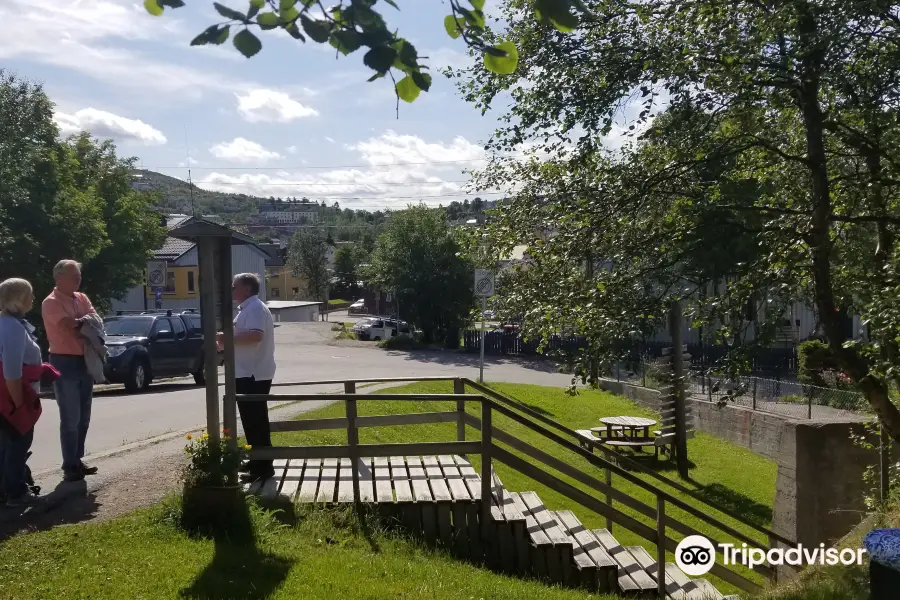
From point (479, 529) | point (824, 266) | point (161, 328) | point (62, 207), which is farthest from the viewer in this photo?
point (62, 207)

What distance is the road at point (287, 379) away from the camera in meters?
11.5

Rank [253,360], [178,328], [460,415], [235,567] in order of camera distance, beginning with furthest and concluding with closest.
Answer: [178,328], [460,415], [253,360], [235,567]

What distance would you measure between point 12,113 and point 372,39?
3378 centimetres

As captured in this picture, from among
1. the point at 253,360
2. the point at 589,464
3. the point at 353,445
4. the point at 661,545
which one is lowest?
the point at 589,464

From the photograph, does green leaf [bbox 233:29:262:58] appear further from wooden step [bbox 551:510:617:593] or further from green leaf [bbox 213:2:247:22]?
wooden step [bbox 551:510:617:593]

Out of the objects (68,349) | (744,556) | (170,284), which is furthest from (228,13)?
(170,284)

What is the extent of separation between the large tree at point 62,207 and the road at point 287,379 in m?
6.73

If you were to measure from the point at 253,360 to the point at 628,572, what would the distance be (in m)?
3.82

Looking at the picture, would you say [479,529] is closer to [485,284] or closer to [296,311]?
[485,284]

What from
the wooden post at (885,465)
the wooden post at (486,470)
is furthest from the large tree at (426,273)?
the wooden post at (486,470)

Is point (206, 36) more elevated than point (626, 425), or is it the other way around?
point (206, 36)

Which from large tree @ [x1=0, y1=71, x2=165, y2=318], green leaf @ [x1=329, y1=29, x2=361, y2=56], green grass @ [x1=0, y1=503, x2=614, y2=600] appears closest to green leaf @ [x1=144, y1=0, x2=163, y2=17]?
green leaf @ [x1=329, y1=29, x2=361, y2=56]

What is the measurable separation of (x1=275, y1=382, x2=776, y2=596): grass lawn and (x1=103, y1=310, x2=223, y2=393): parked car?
524 centimetres

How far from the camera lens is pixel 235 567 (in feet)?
18.4
